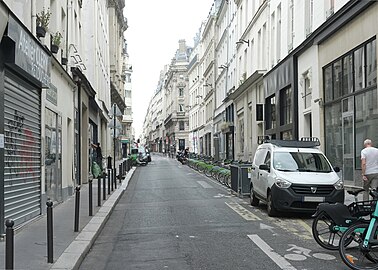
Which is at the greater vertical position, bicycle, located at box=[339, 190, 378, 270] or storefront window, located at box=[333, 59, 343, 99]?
storefront window, located at box=[333, 59, 343, 99]

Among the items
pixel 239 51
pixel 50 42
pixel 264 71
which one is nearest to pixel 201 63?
pixel 239 51

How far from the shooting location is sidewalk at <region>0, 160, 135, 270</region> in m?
7.31

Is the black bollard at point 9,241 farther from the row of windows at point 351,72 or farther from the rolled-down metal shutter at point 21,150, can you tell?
the row of windows at point 351,72

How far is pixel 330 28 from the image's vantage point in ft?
62.0

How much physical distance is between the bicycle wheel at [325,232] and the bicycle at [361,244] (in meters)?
0.76

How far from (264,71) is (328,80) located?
1070 centimetres

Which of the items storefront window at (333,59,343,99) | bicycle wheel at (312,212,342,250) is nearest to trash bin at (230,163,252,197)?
storefront window at (333,59,343,99)

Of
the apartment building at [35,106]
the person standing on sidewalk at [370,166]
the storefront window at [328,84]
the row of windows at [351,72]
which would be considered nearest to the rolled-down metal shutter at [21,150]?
the apartment building at [35,106]

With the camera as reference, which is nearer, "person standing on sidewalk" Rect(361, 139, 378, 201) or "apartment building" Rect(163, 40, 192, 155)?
"person standing on sidewalk" Rect(361, 139, 378, 201)

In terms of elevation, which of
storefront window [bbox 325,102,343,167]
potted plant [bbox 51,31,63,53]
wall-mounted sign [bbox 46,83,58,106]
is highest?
potted plant [bbox 51,31,63,53]

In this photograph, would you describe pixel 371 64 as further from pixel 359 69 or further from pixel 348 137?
pixel 348 137

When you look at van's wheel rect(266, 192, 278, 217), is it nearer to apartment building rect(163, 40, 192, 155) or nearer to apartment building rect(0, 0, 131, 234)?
apartment building rect(0, 0, 131, 234)

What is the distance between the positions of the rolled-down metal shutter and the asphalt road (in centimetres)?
175

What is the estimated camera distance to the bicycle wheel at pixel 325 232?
27.4ft
